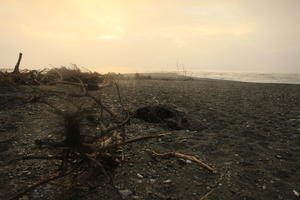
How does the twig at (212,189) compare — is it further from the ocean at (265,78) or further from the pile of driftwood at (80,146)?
the ocean at (265,78)

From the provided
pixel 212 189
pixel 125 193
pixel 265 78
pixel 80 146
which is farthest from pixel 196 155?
pixel 265 78

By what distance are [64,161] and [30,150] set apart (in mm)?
1058

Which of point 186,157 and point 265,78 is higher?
point 265,78

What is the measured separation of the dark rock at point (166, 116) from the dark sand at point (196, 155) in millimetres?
147

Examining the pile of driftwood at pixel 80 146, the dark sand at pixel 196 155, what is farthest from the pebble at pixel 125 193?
the pile of driftwood at pixel 80 146

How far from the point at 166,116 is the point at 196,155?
1.13 metres

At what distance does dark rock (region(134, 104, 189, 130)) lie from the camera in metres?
3.37

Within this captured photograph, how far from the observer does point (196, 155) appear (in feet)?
8.25

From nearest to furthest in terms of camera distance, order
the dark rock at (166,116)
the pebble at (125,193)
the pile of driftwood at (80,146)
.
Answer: the pile of driftwood at (80,146) → the pebble at (125,193) → the dark rock at (166,116)

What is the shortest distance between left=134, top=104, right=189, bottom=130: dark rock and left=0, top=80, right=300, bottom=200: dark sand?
5.8 inches

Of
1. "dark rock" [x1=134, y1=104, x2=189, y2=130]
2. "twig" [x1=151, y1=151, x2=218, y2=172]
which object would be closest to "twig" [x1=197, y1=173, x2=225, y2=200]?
"twig" [x1=151, y1=151, x2=218, y2=172]

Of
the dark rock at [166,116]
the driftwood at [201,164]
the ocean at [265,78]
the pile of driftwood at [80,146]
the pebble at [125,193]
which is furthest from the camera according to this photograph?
the ocean at [265,78]

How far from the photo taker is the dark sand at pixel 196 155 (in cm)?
184

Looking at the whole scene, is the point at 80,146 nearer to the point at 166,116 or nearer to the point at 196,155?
the point at 196,155
